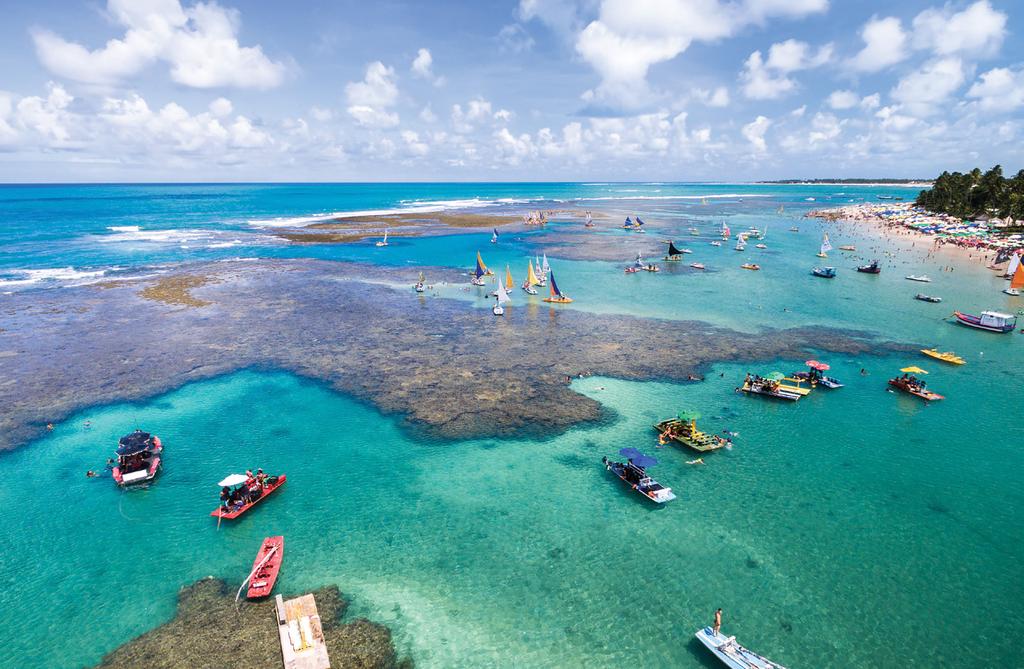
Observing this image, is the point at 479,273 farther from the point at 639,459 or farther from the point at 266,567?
the point at 266,567

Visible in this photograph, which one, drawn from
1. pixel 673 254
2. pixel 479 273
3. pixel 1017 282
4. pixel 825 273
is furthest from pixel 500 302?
pixel 1017 282

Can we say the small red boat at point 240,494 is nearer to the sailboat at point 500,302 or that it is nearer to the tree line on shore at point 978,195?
the sailboat at point 500,302

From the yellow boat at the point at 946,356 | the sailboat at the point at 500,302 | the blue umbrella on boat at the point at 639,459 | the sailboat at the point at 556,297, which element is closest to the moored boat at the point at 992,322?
the yellow boat at the point at 946,356

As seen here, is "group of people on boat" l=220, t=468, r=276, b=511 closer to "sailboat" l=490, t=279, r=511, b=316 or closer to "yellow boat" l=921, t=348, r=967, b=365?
"sailboat" l=490, t=279, r=511, b=316

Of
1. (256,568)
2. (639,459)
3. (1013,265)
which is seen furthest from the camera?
(1013,265)

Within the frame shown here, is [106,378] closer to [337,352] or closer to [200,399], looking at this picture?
[200,399]

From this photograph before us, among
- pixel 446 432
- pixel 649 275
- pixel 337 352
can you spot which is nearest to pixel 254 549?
pixel 446 432

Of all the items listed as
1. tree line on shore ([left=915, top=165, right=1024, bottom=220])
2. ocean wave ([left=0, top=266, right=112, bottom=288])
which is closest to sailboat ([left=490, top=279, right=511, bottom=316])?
ocean wave ([left=0, top=266, right=112, bottom=288])
